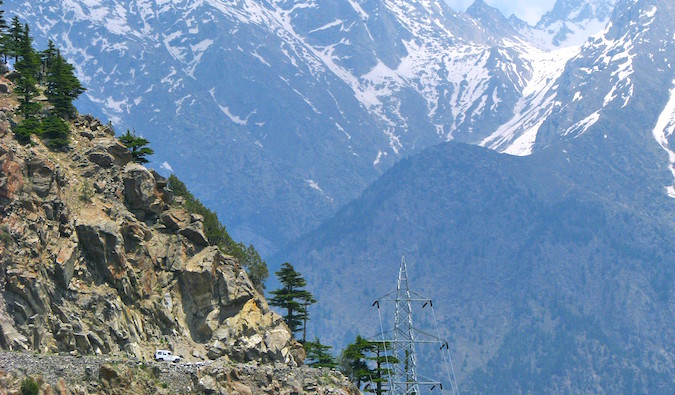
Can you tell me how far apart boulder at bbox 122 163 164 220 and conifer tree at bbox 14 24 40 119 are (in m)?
10.0

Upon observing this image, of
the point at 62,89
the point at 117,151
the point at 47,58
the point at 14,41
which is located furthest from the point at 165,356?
the point at 14,41

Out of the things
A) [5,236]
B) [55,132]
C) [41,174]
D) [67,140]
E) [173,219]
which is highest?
[55,132]

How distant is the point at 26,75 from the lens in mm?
114625

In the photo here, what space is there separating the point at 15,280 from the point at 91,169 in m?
19.2

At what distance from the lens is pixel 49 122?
339 ft

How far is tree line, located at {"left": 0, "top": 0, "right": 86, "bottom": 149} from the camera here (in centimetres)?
10325

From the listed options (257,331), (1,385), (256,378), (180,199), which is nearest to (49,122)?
(180,199)

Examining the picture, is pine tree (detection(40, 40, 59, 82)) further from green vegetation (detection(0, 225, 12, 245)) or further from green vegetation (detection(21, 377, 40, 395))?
green vegetation (detection(21, 377, 40, 395))

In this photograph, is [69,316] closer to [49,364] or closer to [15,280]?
[15,280]

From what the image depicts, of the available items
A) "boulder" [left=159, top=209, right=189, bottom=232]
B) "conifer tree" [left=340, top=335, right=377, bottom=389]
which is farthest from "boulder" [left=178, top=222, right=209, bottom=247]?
"conifer tree" [left=340, top=335, right=377, bottom=389]

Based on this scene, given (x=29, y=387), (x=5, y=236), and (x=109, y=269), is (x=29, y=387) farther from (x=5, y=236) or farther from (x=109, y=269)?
(x=109, y=269)

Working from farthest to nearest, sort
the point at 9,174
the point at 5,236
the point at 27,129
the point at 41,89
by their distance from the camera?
1. the point at 41,89
2. the point at 27,129
3. the point at 9,174
4. the point at 5,236

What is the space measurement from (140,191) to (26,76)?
1920cm

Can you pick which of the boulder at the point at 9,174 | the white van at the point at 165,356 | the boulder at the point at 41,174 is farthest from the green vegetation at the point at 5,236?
the white van at the point at 165,356
